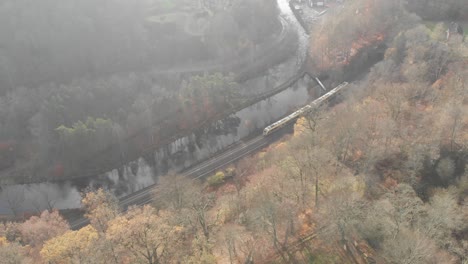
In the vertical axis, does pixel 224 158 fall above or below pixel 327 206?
above

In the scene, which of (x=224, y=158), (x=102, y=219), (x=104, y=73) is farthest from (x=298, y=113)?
(x=104, y=73)

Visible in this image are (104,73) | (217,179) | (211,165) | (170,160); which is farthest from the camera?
(104,73)

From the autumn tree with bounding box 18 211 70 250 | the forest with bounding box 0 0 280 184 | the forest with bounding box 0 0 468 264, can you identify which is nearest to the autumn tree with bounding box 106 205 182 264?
the forest with bounding box 0 0 468 264

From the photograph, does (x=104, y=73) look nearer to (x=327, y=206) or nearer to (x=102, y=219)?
(x=102, y=219)

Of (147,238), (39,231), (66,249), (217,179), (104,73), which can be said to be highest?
(104,73)

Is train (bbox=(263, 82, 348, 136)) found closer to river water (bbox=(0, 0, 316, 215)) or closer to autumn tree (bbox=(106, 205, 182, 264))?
river water (bbox=(0, 0, 316, 215))

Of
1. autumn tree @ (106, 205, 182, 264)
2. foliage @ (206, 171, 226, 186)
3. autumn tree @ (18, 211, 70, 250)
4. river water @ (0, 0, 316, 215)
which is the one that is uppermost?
river water @ (0, 0, 316, 215)

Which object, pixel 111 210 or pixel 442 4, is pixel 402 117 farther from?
pixel 442 4
